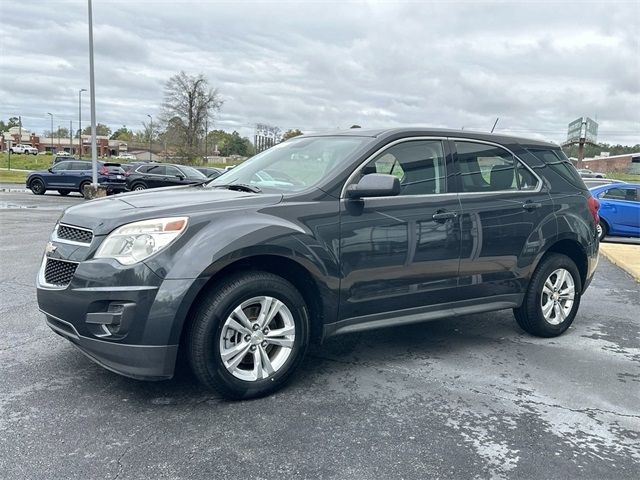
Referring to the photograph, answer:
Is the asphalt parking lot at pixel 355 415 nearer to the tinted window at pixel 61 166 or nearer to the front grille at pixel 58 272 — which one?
the front grille at pixel 58 272

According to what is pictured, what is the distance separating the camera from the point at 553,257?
5176 mm

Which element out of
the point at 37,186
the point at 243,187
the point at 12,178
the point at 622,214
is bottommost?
the point at 12,178

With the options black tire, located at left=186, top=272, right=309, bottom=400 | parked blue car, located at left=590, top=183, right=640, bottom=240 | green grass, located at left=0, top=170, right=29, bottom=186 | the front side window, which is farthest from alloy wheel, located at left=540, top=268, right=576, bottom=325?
green grass, located at left=0, top=170, right=29, bottom=186

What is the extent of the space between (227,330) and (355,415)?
949mm

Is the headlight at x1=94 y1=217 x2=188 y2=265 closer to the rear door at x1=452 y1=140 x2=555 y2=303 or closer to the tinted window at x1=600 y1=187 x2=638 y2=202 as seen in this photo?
the rear door at x1=452 y1=140 x2=555 y2=303

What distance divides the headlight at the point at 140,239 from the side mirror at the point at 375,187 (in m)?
1.21

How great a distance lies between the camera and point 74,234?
3.62 metres

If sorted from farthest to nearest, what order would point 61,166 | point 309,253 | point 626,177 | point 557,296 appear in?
point 626,177 < point 61,166 < point 557,296 < point 309,253

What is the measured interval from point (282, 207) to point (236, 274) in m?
0.55

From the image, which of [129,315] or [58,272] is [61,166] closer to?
[58,272]

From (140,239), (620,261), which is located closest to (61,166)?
(620,261)

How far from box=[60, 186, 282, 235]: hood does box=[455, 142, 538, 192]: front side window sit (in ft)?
5.64

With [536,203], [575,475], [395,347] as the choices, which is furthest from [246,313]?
[536,203]

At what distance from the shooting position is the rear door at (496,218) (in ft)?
15.0
